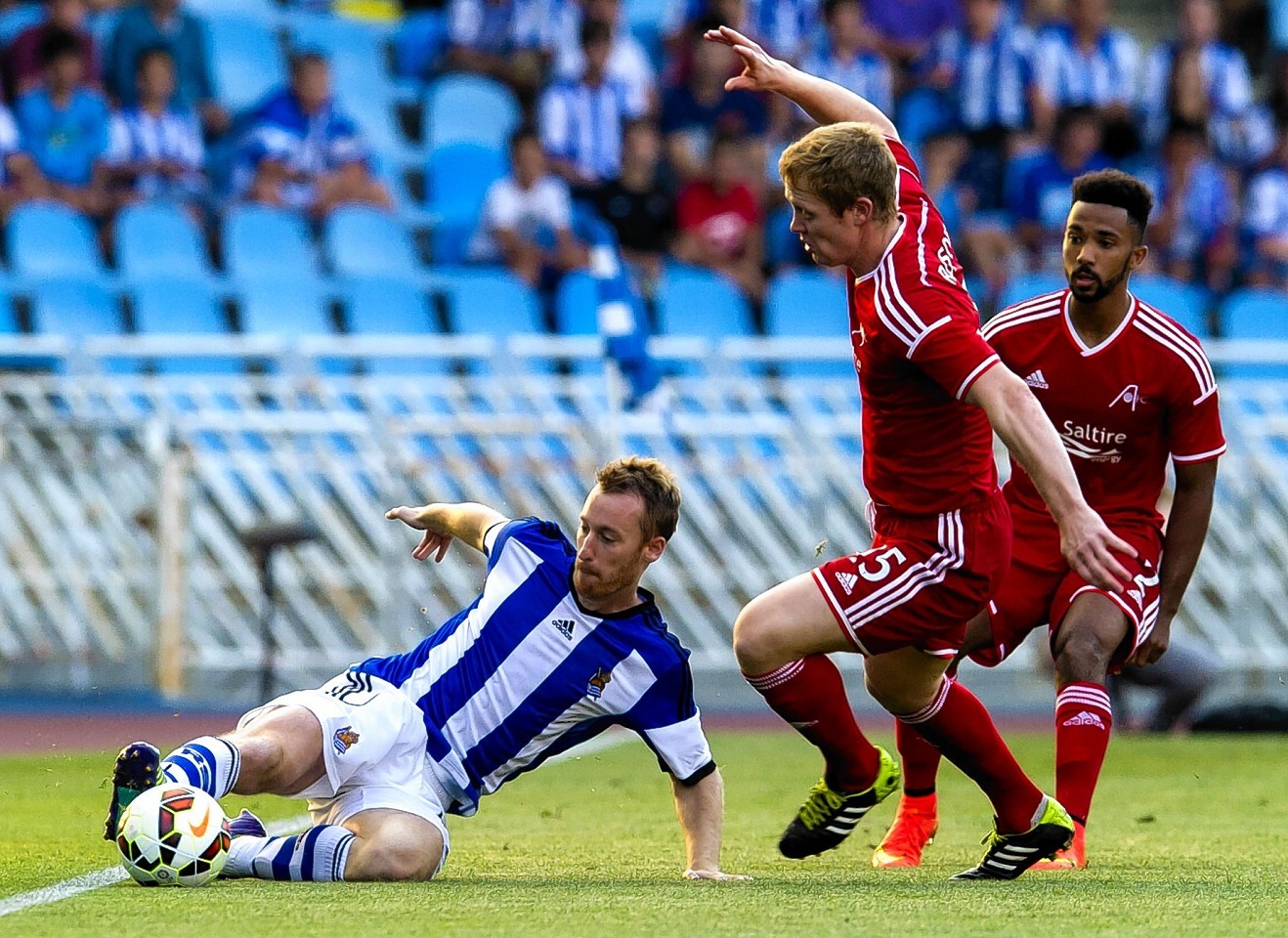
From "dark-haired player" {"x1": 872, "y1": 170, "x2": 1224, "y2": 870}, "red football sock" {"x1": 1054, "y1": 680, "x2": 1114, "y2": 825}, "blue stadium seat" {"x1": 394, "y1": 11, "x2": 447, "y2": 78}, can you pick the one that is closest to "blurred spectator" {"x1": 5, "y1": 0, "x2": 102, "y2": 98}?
"blue stadium seat" {"x1": 394, "y1": 11, "x2": 447, "y2": 78}

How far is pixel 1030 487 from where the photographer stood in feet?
22.9

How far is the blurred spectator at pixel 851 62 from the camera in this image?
1552 cm

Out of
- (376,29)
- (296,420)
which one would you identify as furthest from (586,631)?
(376,29)

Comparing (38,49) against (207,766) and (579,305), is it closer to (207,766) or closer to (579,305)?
(579,305)

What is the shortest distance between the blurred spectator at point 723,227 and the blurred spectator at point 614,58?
3.26ft

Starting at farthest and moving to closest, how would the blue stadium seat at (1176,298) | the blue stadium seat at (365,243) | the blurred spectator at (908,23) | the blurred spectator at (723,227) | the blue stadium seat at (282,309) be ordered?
the blurred spectator at (908,23) → the blue stadium seat at (1176,298) → the blurred spectator at (723,227) → the blue stadium seat at (365,243) → the blue stadium seat at (282,309)

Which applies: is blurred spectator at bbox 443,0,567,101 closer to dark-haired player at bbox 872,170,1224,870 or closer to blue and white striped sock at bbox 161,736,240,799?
dark-haired player at bbox 872,170,1224,870

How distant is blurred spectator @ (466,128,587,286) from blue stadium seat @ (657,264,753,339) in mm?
648

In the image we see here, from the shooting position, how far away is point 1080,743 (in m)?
6.35

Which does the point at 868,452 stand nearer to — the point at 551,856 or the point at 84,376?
the point at 551,856

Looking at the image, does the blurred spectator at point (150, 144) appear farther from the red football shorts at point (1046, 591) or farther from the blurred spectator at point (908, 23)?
the red football shorts at point (1046, 591)

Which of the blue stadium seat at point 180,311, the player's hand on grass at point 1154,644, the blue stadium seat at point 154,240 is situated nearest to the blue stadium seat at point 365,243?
the blue stadium seat at point 154,240

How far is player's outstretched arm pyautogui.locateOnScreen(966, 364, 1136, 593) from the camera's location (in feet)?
15.6

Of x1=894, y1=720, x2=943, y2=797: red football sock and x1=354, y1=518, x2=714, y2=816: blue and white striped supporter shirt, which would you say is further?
x1=894, y1=720, x2=943, y2=797: red football sock
